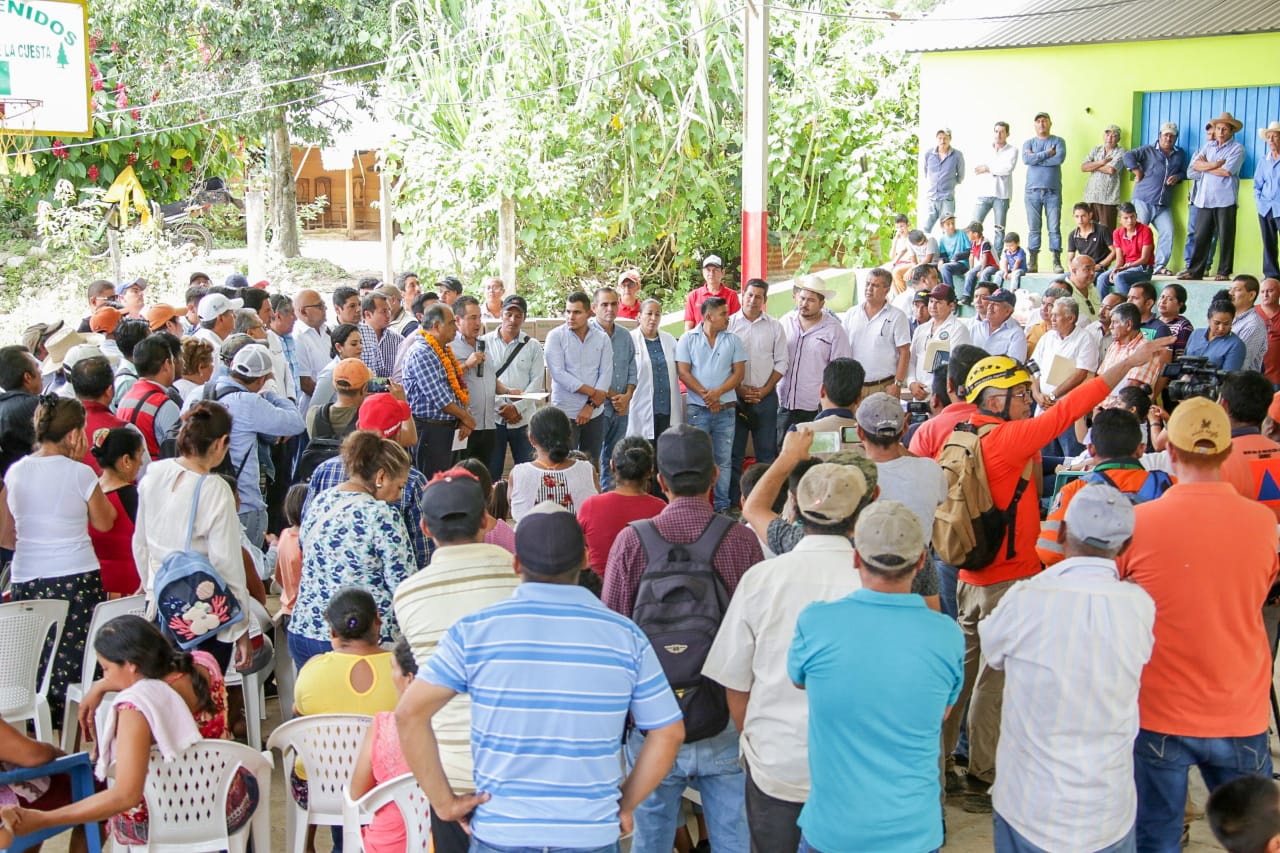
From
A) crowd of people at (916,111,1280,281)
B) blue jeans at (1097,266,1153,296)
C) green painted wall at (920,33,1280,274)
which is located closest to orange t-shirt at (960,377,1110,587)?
blue jeans at (1097,266,1153,296)

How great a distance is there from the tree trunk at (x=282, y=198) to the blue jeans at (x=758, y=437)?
13668mm

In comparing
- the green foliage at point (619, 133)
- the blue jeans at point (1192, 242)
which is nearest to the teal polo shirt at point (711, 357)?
the blue jeans at point (1192, 242)

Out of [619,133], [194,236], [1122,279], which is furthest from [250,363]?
[194,236]

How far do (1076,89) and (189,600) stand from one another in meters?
12.8

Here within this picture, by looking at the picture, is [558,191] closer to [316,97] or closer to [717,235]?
[717,235]

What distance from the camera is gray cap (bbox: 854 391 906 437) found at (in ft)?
14.6

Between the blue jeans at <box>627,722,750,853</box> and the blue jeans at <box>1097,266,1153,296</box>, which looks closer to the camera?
the blue jeans at <box>627,722,750,853</box>

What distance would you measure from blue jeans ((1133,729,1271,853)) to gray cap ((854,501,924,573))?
1348 mm

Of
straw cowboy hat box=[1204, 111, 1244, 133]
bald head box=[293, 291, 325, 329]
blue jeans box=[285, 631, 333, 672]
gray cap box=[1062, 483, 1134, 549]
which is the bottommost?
blue jeans box=[285, 631, 333, 672]

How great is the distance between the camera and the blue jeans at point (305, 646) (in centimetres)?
455

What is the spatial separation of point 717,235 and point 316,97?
6691mm

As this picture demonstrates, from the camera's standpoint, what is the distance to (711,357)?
905 centimetres

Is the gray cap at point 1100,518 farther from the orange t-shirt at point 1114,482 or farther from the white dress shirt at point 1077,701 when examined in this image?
the orange t-shirt at point 1114,482

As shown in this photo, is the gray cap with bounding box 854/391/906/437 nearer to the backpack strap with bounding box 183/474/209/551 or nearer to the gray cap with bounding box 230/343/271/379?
the backpack strap with bounding box 183/474/209/551
